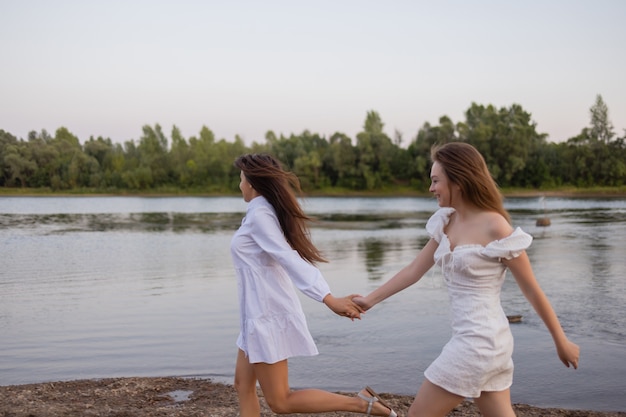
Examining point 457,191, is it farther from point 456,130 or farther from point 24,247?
point 456,130

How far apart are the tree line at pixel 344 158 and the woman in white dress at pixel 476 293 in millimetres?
91368

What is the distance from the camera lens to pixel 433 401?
3.51 metres

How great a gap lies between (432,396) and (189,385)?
5009 mm

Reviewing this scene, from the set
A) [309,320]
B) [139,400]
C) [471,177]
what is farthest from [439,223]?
[309,320]

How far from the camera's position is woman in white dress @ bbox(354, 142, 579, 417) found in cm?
343

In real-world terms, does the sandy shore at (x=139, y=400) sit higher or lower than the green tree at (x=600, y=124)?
lower

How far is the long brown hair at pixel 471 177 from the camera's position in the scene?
3660 millimetres

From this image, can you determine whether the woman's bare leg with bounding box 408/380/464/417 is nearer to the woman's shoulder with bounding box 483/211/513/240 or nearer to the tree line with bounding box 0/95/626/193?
the woman's shoulder with bounding box 483/211/513/240

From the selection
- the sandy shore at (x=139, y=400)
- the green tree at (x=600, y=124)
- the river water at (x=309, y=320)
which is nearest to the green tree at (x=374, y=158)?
the green tree at (x=600, y=124)

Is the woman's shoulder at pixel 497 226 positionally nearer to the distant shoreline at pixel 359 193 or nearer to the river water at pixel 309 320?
the river water at pixel 309 320

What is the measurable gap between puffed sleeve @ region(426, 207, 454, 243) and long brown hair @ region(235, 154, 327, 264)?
38.8 inches

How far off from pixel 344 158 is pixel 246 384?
108047 mm

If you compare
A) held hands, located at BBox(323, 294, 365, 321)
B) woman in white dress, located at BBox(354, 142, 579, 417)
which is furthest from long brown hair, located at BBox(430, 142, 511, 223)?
held hands, located at BBox(323, 294, 365, 321)

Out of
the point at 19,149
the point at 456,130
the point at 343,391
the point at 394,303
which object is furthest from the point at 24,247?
the point at 19,149
